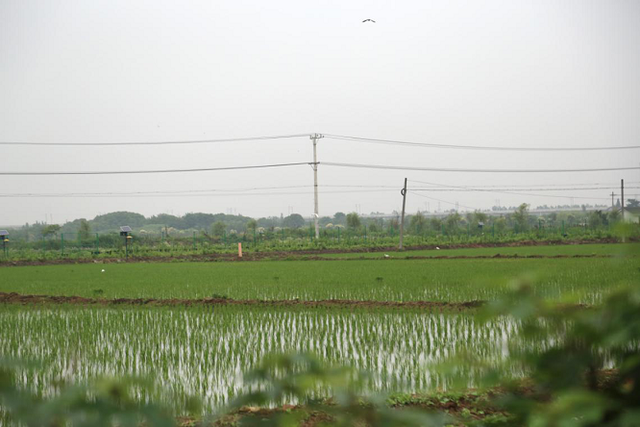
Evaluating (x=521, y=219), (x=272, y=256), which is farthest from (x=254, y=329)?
(x=521, y=219)

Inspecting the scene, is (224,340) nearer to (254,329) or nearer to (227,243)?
(254,329)

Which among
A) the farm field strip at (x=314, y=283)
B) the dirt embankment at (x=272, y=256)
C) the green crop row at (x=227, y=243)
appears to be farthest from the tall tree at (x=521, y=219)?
the farm field strip at (x=314, y=283)

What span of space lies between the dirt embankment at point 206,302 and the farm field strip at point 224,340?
53 cm

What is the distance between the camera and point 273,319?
1071 centimetres

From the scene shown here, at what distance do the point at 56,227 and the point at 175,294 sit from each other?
136 feet

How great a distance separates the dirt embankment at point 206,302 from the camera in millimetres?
11602

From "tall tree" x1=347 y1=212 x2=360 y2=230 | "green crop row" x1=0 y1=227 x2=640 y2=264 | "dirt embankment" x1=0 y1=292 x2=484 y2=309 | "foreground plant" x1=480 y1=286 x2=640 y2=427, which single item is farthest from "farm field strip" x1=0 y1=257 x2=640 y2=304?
"tall tree" x1=347 y1=212 x2=360 y2=230

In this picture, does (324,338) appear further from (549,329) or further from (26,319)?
(549,329)

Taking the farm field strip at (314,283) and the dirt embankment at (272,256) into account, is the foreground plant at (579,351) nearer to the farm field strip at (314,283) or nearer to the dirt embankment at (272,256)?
the farm field strip at (314,283)

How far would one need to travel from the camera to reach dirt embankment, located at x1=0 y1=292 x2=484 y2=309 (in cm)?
1160

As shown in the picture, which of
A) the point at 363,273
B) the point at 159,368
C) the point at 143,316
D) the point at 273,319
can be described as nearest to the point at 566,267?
the point at 363,273

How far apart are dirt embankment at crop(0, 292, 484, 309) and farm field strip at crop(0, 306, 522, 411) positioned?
1.74ft

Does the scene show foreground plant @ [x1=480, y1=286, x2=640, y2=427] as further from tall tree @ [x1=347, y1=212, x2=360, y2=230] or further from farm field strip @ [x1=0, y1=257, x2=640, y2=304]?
tall tree @ [x1=347, y1=212, x2=360, y2=230]

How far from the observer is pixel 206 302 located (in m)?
13.0
